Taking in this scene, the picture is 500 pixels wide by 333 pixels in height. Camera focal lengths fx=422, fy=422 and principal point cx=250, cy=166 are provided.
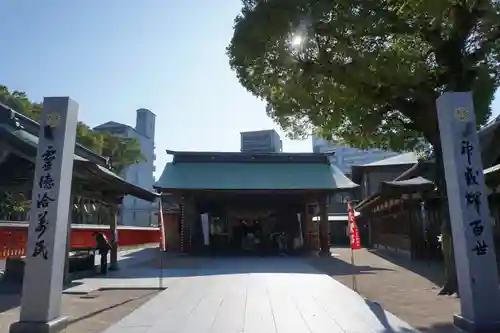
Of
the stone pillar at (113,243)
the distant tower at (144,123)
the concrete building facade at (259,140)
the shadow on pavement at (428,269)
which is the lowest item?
the shadow on pavement at (428,269)

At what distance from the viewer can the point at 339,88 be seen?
10.7 meters

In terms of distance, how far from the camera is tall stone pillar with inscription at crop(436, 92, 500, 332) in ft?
21.1

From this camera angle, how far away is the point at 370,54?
9617mm

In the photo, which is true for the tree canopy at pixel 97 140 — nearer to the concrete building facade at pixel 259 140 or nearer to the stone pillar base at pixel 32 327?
the concrete building facade at pixel 259 140

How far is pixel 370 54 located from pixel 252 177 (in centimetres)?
1552

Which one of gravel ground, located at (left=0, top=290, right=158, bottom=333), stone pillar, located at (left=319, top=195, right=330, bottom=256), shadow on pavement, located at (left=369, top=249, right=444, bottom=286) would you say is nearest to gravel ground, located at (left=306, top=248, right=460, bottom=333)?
shadow on pavement, located at (left=369, top=249, right=444, bottom=286)

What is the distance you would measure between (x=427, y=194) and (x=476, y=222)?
41.1ft

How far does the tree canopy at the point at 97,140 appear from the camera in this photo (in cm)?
2718

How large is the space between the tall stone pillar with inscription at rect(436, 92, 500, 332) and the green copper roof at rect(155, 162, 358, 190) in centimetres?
1574

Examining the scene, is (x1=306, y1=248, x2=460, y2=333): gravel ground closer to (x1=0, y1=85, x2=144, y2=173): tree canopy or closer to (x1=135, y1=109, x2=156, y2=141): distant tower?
(x1=0, y1=85, x2=144, y2=173): tree canopy

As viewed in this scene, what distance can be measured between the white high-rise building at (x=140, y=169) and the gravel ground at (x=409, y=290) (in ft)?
134

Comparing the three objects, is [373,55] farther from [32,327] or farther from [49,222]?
[32,327]

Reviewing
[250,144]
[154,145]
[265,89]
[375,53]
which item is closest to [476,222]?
[375,53]

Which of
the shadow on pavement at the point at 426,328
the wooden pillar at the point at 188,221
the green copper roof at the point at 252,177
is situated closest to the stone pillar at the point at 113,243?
the green copper roof at the point at 252,177
